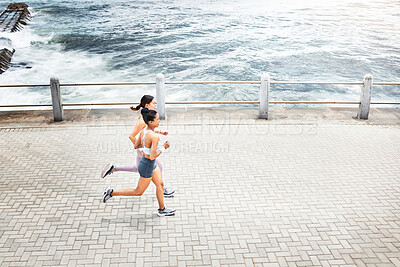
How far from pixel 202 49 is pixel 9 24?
22.4 metres

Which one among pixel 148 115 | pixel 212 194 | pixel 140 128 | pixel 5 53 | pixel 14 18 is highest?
pixel 14 18

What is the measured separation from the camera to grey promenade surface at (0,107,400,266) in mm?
5496

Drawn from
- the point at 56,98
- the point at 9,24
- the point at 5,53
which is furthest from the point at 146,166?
the point at 9,24

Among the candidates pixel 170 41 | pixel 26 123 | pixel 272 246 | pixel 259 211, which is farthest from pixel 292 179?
pixel 170 41

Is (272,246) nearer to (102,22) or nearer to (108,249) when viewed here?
(108,249)

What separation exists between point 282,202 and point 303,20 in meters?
45.3

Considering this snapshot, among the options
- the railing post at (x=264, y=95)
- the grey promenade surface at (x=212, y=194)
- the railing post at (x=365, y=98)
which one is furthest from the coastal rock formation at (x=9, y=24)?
the railing post at (x=365, y=98)

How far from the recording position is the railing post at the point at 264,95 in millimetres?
10391

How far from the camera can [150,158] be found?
5867mm

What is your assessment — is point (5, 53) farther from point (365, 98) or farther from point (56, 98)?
point (365, 98)

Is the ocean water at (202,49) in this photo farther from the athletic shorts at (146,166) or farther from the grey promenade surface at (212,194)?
the athletic shorts at (146,166)

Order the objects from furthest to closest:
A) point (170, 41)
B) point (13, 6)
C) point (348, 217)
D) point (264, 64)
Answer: point (13, 6), point (170, 41), point (264, 64), point (348, 217)

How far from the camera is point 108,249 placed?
18.1 ft

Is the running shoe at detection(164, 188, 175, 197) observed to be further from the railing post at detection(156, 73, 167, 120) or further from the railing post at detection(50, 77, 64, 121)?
the railing post at detection(50, 77, 64, 121)
